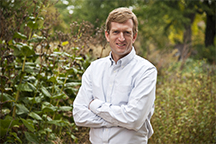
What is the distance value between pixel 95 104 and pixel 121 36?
603 mm

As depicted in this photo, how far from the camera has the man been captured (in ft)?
6.07

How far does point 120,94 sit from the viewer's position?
1.96 m

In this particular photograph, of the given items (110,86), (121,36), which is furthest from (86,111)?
(121,36)

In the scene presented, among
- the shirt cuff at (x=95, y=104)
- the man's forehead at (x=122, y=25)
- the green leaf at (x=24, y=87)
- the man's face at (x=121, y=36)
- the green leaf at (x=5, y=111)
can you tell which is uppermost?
the man's forehead at (x=122, y=25)

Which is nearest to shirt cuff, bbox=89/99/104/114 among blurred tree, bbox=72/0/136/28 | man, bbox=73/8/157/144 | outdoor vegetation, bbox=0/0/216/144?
man, bbox=73/8/157/144

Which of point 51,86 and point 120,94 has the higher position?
point 120,94

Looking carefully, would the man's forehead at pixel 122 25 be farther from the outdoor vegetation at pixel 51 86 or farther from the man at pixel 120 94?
the outdoor vegetation at pixel 51 86

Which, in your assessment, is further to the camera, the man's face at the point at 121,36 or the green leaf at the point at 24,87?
the green leaf at the point at 24,87

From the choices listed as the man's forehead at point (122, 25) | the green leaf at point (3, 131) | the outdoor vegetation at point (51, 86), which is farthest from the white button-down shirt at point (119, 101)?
the green leaf at point (3, 131)

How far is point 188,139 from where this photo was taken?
3725mm

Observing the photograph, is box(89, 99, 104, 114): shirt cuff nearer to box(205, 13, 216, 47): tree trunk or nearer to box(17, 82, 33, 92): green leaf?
box(17, 82, 33, 92): green leaf

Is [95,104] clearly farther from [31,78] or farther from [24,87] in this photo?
[31,78]

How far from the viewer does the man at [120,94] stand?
185cm

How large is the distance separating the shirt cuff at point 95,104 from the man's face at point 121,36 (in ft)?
1.43
